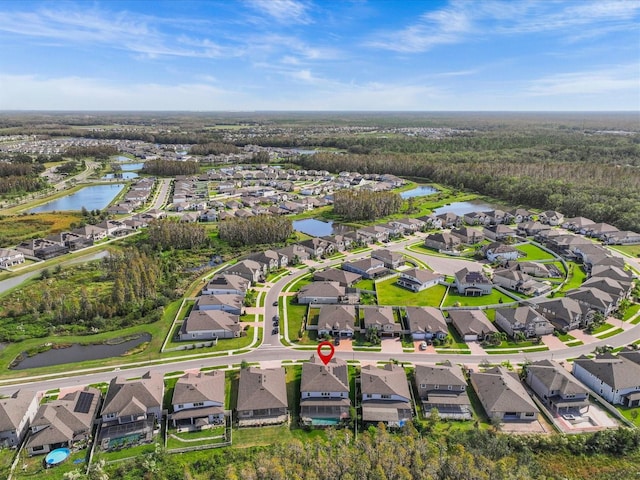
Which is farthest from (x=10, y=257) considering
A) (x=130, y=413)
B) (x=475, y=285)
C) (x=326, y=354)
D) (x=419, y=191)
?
(x=419, y=191)

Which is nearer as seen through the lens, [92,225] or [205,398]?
[205,398]

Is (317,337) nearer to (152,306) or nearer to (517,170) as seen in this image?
(152,306)

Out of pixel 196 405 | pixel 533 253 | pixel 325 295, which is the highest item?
pixel 325 295

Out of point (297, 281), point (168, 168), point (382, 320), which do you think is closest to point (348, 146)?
point (168, 168)

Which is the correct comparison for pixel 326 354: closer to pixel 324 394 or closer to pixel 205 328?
pixel 324 394

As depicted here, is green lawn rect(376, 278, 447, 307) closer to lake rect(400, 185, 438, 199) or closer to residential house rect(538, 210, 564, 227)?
residential house rect(538, 210, 564, 227)

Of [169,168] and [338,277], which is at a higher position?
[169,168]
